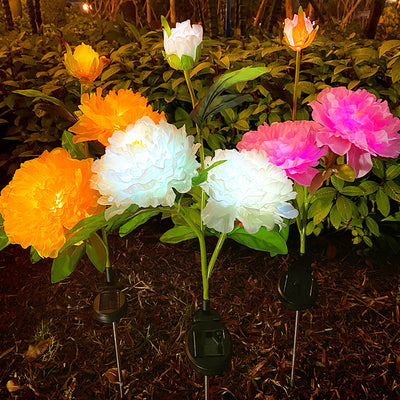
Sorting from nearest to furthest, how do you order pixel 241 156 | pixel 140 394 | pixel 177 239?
pixel 241 156 < pixel 177 239 < pixel 140 394

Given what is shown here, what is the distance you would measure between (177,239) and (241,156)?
0.26 m

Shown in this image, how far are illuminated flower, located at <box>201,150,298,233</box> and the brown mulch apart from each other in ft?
2.78

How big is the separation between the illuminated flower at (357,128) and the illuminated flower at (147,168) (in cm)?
18

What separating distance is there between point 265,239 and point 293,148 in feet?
0.50

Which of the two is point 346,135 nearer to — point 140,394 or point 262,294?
point 140,394

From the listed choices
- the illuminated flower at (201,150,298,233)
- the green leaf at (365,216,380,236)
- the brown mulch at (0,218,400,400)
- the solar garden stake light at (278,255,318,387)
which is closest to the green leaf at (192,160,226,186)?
the illuminated flower at (201,150,298,233)

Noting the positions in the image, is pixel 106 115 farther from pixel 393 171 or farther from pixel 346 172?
pixel 393 171

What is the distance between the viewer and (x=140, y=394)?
1.14 metres

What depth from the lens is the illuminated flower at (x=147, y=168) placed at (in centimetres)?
43

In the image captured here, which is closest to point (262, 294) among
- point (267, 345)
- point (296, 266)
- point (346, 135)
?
point (267, 345)

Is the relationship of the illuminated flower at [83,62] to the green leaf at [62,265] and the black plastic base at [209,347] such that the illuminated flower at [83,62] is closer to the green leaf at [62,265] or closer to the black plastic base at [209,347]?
the green leaf at [62,265]

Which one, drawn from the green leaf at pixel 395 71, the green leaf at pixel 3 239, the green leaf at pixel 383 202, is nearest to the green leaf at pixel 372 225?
the green leaf at pixel 383 202

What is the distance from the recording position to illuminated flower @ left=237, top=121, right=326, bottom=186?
0.52 meters

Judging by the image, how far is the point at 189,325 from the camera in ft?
4.50
